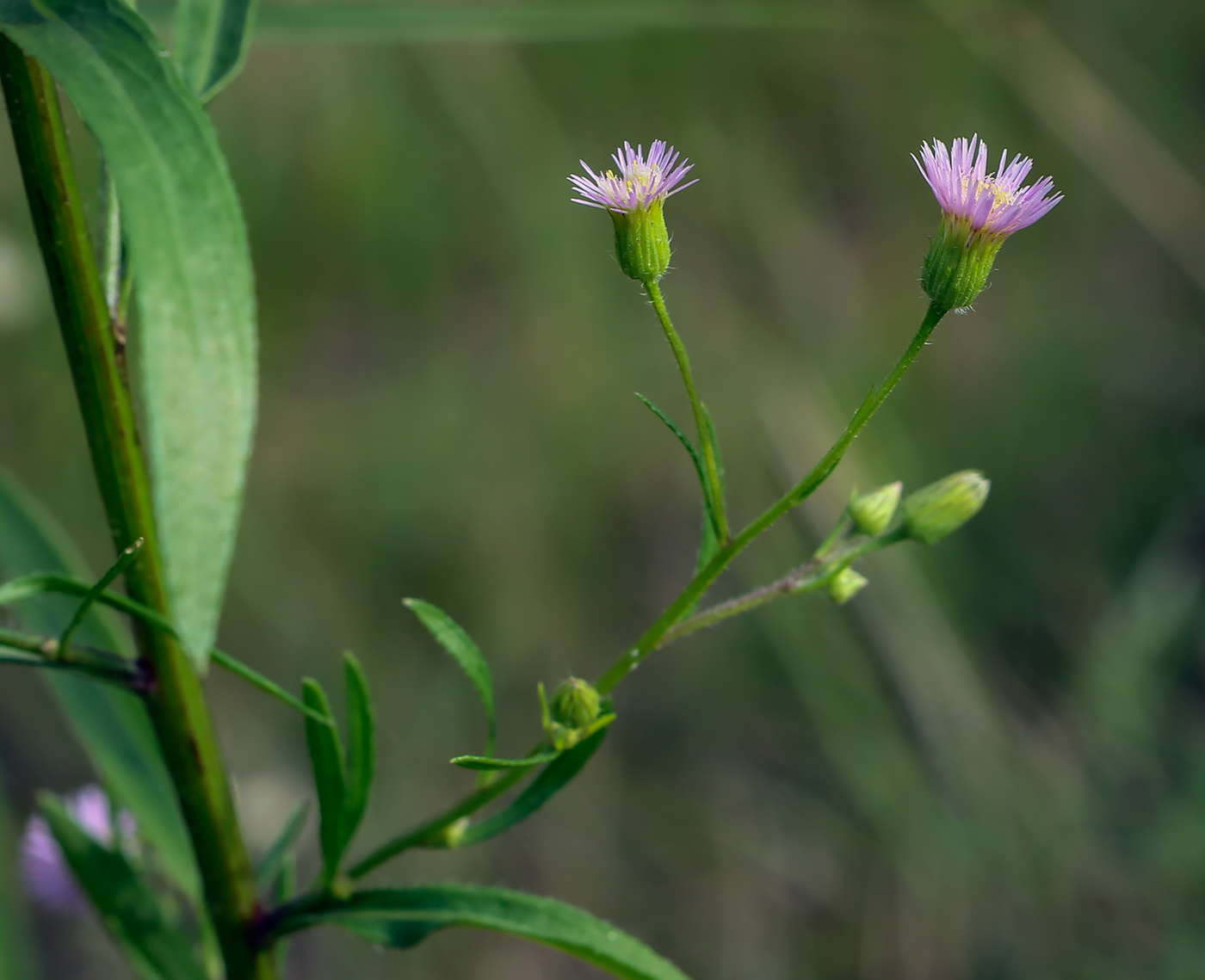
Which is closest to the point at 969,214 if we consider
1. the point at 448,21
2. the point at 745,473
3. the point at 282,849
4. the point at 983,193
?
the point at 983,193

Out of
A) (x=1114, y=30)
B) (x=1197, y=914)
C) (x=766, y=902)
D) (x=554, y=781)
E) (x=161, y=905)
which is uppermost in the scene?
(x=1114, y=30)

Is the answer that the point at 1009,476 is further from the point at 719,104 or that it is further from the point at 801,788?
the point at 719,104

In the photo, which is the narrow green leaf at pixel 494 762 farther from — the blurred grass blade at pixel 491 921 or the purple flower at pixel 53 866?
the purple flower at pixel 53 866

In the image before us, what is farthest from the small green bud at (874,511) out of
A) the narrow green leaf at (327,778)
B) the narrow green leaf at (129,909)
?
the narrow green leaf at (129,909)

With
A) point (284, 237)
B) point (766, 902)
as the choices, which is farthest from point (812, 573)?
point (284, 237)

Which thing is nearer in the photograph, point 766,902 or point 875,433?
point 766,902

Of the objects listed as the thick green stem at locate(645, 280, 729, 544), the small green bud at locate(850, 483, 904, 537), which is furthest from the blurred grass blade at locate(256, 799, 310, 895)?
the small green bud at locate(850, 483, 904, 537)
